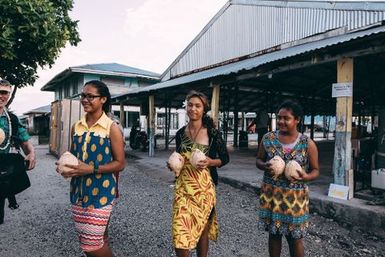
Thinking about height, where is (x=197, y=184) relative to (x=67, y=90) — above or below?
below

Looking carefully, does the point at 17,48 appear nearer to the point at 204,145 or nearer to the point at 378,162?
the point at 204,145

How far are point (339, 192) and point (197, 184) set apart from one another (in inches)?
146

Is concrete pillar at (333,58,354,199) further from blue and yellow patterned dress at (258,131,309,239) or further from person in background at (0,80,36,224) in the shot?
person in background at (0,80,36,224)

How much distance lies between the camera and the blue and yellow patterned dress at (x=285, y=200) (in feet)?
8.31

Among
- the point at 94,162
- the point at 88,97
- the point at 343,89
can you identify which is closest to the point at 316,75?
the point at 343,89

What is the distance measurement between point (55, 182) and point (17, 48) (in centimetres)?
417

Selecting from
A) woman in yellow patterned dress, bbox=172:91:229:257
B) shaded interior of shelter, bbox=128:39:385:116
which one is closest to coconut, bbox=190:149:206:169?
woman in yellow patterned dress, bbox=172:91:229:257

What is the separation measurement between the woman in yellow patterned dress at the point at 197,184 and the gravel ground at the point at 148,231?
3.89 ft

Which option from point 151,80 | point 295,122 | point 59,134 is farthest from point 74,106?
point 151,80

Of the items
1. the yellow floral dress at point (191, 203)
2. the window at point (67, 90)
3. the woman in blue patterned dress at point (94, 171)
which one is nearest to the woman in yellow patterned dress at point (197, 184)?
the yellow floral dress at point (191, 203)

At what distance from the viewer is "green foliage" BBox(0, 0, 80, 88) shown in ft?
25.3

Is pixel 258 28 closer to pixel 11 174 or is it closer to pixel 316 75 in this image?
pixel 316 75

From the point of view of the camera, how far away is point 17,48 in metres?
8.72

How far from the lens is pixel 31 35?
8.27 metres
